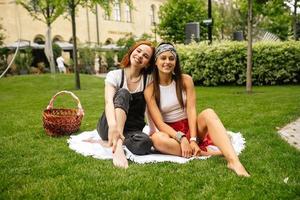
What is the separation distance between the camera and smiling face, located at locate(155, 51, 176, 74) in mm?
4719

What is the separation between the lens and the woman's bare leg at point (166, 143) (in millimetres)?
4723

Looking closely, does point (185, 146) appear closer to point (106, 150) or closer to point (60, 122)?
point (106, 150)

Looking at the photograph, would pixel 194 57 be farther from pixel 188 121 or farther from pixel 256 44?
pixel 188 121

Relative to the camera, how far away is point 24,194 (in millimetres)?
3670

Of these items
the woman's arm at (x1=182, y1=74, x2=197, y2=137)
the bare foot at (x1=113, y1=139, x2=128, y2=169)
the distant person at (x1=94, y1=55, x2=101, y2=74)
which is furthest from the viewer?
the distant person at (x1=94, y1=55, x2=101, y2=74)

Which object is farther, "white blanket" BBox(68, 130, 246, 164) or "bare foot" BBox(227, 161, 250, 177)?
"white blanket" BBox(68, 130, 246, 164)

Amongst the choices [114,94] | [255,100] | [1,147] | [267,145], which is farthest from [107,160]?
[255,100]

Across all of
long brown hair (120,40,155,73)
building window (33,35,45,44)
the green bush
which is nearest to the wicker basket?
long brown hair (120,40,155,73)

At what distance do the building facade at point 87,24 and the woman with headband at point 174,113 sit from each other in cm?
2088

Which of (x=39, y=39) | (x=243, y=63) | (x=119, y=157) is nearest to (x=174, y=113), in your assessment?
(x=119, y=157)

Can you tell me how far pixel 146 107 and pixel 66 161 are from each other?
3.74 feet

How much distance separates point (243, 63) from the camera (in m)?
14.7

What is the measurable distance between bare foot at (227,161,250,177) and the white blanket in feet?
1.76

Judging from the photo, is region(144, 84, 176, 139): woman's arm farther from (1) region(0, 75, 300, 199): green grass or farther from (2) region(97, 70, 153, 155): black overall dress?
(1) region(0, 75, 300, 199): green grass
